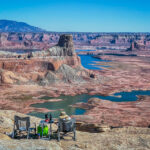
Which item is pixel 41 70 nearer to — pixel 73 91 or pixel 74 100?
pixel 73 91

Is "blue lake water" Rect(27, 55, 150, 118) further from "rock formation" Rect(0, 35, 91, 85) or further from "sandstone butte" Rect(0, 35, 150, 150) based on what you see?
"rock formation" Rect(0, 35, 91, 85)

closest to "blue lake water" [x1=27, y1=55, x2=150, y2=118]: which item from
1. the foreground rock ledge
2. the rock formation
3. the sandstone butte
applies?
the sandstone butte

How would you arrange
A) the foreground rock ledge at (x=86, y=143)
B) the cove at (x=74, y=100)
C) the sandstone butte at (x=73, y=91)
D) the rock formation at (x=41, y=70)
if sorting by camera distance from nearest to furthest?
the foreground rock ledge at (x=86, y=143) < the sandstone butte at (x=73, y=91) < the cove at (x=74, y=100) < the rock formation at (x=41, y=70)

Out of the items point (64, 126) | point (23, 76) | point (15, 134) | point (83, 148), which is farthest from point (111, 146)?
point (23, 76)

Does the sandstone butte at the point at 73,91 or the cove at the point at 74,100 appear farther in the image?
the cove at the point at 74,100

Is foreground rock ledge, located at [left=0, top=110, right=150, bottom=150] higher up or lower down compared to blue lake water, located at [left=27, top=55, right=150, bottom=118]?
higher up

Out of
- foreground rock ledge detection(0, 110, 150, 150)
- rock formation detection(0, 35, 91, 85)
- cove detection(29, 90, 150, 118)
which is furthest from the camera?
rock formation detection(0, 35, 91, 85)

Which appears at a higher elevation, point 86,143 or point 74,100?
point 86,143

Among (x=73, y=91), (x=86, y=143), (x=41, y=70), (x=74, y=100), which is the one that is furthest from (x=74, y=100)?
(x=86, y=143)

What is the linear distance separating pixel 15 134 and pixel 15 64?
56078 mm

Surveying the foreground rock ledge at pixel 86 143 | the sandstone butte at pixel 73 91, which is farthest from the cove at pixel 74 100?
the foreground rock ledge at pixel 86 143

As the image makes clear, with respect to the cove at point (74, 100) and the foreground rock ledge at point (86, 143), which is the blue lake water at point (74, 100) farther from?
the foreground rock ledge at point (86, 143)

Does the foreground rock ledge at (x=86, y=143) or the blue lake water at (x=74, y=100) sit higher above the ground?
the foreground rock ledge at (x=86, y=143)

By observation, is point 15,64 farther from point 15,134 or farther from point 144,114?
point 15,134
